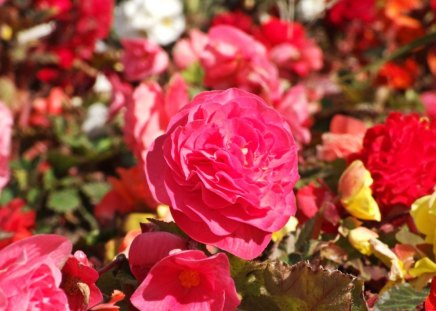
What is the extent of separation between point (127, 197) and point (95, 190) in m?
0.34

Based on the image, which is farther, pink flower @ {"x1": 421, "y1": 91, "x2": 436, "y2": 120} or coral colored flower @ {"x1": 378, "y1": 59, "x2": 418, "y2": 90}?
coral colored flower @ {"x1": 378, "y1": 59, "x2": 418, "y2": 90}

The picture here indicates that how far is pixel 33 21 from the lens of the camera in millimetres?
1729

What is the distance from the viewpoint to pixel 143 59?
55.5 inches

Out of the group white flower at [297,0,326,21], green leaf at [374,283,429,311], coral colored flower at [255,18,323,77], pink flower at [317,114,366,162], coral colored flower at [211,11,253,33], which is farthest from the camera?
white flower at [297,0,326,21]

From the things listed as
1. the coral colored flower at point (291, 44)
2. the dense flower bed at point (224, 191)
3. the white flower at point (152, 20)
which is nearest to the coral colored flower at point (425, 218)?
the dense flower bed at point (224, 191)

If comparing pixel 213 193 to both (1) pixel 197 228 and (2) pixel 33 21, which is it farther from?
(2) pixel 33 21

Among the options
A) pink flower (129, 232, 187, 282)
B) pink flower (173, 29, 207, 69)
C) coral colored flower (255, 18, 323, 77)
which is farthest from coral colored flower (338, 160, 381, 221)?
coral colored flower (255, 18, 323, 77)

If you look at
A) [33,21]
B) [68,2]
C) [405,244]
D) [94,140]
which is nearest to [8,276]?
[405,244]

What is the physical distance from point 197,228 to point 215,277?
0.04m

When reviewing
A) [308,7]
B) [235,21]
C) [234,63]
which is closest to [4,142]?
[234,63]

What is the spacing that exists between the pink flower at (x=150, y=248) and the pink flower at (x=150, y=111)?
32 cm

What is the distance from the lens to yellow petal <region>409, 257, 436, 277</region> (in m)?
0.77

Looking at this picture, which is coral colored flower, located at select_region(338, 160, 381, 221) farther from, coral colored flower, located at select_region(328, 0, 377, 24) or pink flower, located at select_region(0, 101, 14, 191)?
coral colored flower, located at select_region(328, 0, 377, 24)

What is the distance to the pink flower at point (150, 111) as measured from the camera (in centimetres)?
101
